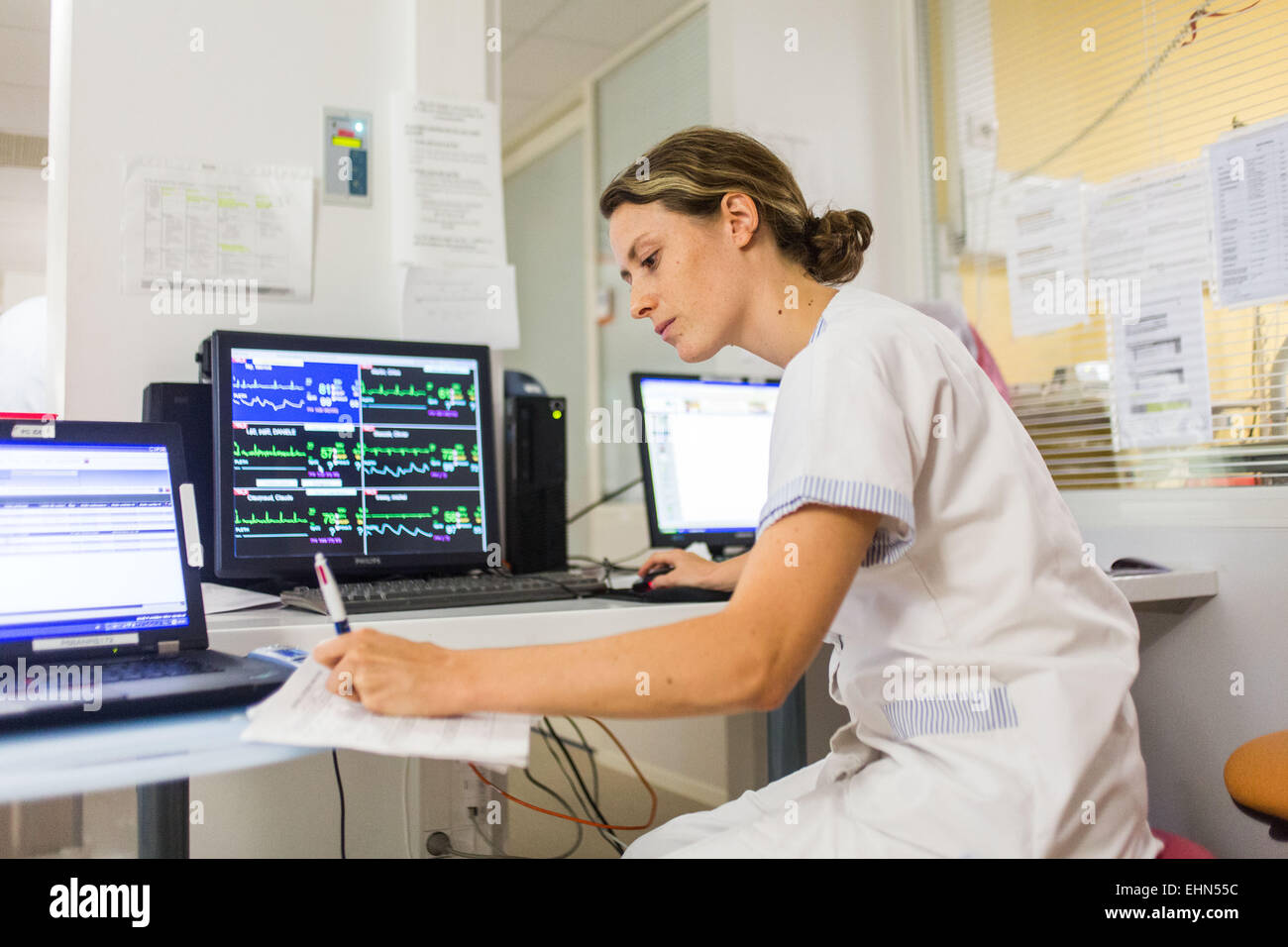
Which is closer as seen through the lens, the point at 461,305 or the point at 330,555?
the point at 330,555

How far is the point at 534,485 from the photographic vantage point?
1.83 metres

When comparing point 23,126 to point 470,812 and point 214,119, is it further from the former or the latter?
point 470,812

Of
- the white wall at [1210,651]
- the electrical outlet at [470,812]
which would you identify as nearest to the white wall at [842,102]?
the white wall at [1210,651]

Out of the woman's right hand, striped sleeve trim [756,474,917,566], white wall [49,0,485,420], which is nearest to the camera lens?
striped sleeve trim [756,474,917,566]

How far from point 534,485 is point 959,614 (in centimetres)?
108

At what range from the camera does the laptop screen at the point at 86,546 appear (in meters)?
1.02

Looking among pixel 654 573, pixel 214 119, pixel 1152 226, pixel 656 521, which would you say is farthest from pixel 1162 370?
pixel 214 119

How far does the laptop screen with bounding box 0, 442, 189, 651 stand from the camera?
102 centimetres

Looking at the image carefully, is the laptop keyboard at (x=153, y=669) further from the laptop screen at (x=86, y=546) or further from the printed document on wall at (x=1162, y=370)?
the printed document on wall at (x=1162, y=370)

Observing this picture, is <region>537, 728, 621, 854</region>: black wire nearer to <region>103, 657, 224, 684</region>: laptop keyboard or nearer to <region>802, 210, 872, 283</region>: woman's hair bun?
<region>103, 657, 224, 684</region>: laptop keyboard

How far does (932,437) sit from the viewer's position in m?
0.88

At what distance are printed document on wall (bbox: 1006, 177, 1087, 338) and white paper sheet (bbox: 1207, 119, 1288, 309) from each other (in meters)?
0.31

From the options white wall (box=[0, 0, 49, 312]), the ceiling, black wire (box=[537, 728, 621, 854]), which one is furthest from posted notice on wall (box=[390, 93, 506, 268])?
the ceiling
